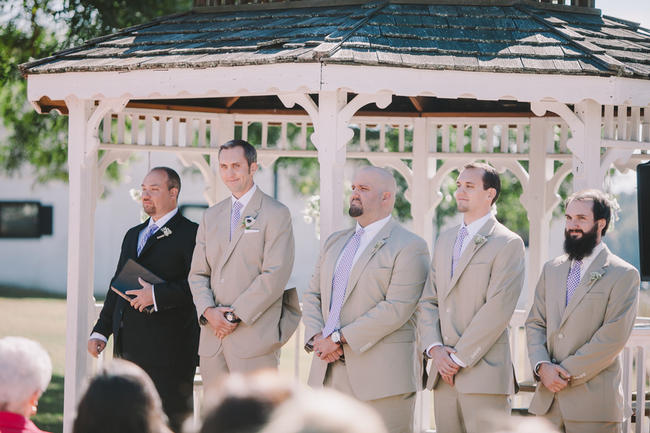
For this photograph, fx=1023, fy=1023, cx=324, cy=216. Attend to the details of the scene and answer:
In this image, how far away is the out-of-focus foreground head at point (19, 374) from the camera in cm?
383

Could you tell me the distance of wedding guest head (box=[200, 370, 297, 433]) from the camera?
252 centimetres

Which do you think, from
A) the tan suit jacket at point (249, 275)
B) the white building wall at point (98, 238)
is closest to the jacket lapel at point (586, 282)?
the tan suit jacket at point (249, 275)

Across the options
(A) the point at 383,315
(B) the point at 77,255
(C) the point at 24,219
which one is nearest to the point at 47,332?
(B) the point at 77,255

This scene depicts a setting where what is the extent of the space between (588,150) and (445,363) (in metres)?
2.00

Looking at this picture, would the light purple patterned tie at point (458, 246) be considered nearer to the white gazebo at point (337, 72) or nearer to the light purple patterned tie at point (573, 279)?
the light purple patterned tie at point (573, 279)

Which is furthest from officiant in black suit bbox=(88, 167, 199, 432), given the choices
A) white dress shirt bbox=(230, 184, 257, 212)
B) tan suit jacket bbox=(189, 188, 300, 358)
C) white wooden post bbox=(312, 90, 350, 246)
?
white wooden post bbox=(312, 90, 350, 246)

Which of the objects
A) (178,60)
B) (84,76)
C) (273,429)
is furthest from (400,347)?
(273,429)

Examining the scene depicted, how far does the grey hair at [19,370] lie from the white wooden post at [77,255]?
4262mm

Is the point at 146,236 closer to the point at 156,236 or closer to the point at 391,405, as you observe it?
the point at 156,236

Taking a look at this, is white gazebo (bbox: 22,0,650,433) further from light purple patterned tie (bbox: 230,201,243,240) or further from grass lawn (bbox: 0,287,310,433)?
grass lawn (bbox: 0,287,310,433)

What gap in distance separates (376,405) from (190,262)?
71.9 inches

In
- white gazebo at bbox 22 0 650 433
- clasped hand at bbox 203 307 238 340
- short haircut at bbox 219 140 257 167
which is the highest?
white gazebo at bbox 22 0 650 433

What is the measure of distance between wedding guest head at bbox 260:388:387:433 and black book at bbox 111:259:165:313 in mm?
5060

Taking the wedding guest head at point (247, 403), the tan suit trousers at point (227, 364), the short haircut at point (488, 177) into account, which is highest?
the short haircut at point (488, 177)
